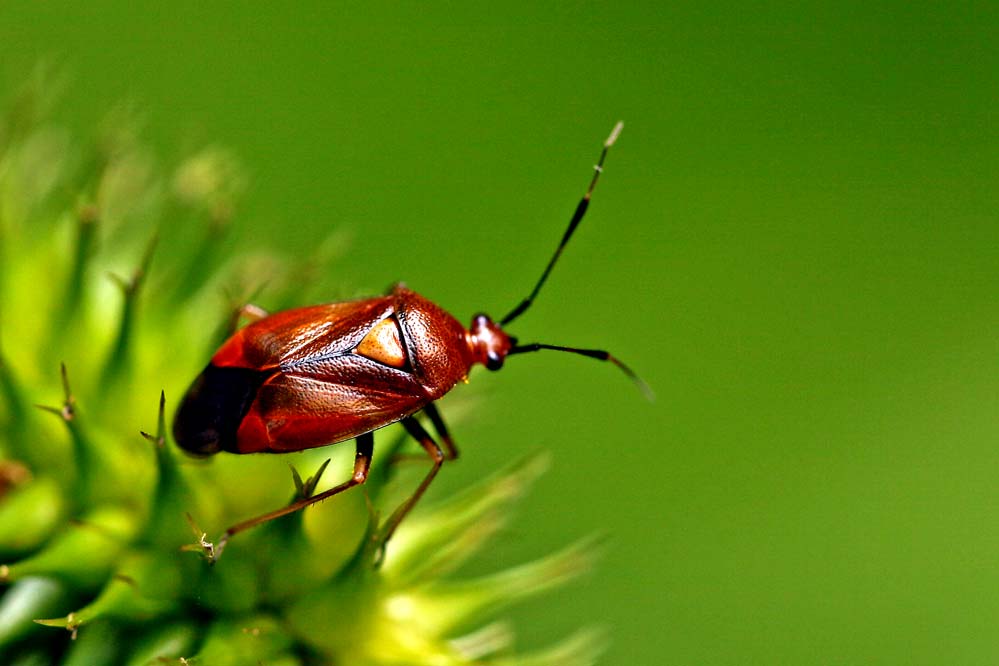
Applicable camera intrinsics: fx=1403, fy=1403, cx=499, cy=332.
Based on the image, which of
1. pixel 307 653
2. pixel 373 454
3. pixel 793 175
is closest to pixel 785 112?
pixel 793 175

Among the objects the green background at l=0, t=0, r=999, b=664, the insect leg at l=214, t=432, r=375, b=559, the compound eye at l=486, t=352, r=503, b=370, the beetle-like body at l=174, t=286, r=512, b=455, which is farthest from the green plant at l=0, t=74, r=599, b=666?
the green background at l=0, t=0, r=999, b=664

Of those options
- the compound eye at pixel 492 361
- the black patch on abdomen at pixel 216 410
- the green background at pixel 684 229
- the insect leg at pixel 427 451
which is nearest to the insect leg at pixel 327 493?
the insect leg at pixel 427 451

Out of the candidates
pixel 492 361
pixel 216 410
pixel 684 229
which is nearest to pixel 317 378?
pixel 216 410

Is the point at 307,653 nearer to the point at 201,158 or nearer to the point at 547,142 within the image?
the point at 201,158

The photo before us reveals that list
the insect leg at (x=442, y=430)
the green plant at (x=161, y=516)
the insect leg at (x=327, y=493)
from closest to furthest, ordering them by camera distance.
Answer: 1. the insect leg at (x=327, y=493)
2. the green plant at (x=161, y=516)
3. the insect leg at (x=442, y=430)

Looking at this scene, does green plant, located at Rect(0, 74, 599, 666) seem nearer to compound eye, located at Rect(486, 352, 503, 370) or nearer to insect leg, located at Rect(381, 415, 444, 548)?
insect leg, located at Rect(381, 415, 444, 548)

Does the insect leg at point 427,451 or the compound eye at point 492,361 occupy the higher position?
the compound eye at point 492,361

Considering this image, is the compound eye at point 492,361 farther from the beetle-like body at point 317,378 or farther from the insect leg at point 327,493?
the insect leg at point 327,493
